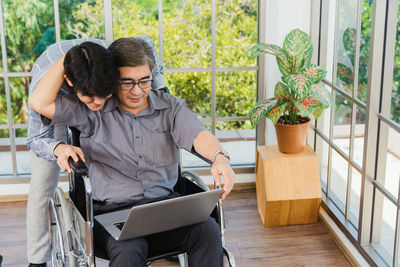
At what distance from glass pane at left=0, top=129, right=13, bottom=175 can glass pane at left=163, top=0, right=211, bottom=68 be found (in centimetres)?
117

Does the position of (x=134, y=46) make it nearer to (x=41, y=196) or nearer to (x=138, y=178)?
(x=138, y=178)

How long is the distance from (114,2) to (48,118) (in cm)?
154

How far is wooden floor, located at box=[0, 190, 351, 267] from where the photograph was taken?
320 cm

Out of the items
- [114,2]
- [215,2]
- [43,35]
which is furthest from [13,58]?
[215,2]

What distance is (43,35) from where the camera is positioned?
381 cm

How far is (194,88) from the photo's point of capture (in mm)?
3990

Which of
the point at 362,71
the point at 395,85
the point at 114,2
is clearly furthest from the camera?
the point at 114,2

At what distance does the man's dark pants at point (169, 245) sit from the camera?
2.19 meters

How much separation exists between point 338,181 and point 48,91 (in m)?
1.91

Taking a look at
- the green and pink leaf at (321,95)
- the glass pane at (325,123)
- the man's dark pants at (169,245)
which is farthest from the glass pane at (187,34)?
the man's dark pants at (169,245)

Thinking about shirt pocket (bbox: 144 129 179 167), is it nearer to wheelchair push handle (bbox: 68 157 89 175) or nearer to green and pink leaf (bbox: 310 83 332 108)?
wheelchair push handle (bbox: 68 157 89 175)

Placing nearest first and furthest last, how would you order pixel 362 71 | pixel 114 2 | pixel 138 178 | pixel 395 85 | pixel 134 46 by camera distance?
pixel 134 46, pixel 138 178, pixel 395 85, pixel 362 71, pixel 114 2

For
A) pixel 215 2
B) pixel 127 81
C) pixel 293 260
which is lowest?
pixel 293 260

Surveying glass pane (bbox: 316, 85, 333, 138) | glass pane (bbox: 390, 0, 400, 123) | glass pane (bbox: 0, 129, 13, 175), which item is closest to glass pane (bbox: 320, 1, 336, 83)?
glass pane (bbox: 316, 85, 333, 138)
